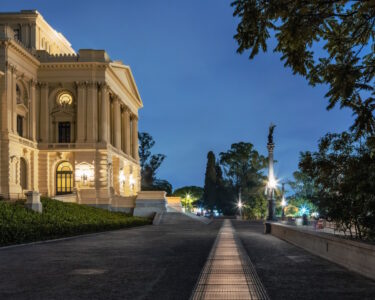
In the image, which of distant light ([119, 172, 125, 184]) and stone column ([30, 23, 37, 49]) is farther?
distant light ([119, 172, 125, 184])

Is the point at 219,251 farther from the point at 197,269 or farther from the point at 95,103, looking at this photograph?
the point at 95,103

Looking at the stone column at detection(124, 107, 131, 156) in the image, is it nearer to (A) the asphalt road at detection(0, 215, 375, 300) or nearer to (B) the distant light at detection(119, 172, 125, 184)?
(B) the distant light at detection(119, 172, 125, 184)

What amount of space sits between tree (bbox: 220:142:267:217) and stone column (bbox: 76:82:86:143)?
146 feet

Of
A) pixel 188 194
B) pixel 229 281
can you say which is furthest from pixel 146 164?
pixel 229 281

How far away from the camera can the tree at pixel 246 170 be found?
9388 centimetres

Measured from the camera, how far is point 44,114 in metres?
56.9

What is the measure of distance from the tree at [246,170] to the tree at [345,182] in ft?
254

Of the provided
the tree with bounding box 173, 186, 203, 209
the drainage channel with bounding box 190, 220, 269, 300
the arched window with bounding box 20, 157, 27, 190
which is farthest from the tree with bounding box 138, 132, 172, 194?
the drainage channel with bounding box 190, 220, 269, 300

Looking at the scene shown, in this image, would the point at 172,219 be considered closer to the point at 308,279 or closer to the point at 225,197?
the point at 308,279

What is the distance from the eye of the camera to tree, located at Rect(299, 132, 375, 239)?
12.7 meters

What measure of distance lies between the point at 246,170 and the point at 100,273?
86838mm

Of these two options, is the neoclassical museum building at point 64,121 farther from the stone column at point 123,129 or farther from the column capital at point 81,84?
the stone column at point 123,129

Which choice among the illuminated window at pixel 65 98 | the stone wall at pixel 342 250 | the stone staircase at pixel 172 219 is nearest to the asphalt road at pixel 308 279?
the stone wall at pixel 342 250

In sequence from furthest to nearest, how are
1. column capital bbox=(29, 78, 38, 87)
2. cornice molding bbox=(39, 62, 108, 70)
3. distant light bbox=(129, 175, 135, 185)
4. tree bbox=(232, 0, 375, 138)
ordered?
distant light bbox=(129, 175, 135, 185)
cornice molding bbox=(39, 62, 108, 70)
column capital bbox=(29, 78, 38, 87)
tree bbox=(232, 0, 375, 138)
